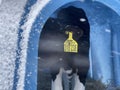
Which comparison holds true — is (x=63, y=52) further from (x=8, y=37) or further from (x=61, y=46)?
(x=8, y=37)

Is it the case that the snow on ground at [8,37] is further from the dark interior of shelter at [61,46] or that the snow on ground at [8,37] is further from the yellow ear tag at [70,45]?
the yellow ear tag at [70,45]

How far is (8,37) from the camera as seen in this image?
4.82 feet

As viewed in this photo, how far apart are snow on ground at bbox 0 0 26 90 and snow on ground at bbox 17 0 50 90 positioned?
4cm

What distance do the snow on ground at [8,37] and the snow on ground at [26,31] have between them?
4 cm

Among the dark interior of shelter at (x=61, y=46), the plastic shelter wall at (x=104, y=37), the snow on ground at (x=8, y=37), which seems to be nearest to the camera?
the snow on ground at (x=8, y=37)

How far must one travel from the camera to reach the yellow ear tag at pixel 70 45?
1.64 meters

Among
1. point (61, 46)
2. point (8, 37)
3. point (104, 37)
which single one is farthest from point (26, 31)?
point (104, 37)

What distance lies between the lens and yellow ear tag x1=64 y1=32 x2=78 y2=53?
1643mm

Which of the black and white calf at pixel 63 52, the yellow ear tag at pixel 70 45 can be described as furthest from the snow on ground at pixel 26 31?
the yellow ear tag at pixel 70 45

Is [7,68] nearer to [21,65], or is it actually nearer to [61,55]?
[21,65]

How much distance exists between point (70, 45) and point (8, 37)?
351 millimetres

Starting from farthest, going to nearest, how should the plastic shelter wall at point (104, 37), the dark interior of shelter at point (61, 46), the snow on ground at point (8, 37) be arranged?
the plastic shelter wall at point (104, 37) → the dark interior of shelter at point (61, 46) → the snow on ground at point (8, 37)

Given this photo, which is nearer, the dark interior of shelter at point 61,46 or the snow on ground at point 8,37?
the snow on ground at point 8,37

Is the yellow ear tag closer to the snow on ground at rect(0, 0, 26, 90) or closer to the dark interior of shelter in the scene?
the dark interior of shelter
